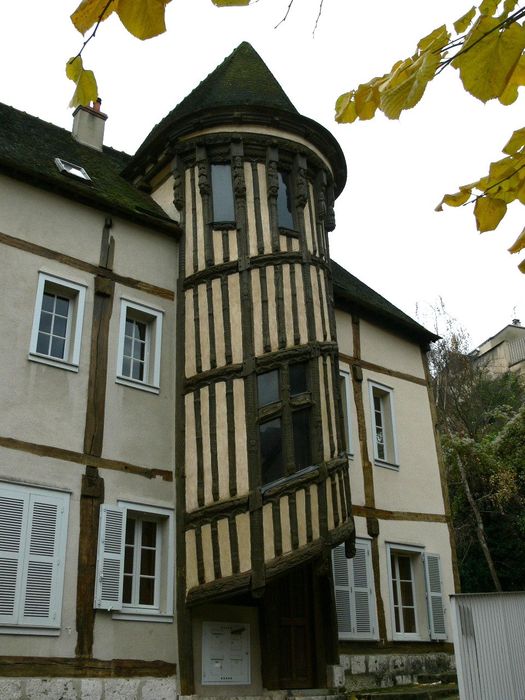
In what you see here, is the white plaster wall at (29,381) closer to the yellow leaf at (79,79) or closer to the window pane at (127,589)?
the window pane at (127,589)

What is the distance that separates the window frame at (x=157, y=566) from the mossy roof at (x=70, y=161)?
3.98 m

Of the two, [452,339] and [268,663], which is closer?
[268,663]

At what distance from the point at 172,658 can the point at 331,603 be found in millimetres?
2390

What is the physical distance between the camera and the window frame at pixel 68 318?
9164 mm

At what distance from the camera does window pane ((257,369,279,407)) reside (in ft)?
31.9

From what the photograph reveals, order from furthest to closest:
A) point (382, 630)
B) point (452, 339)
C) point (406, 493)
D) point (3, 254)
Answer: point (452, 339)
point (406, 493)
point (382, 630)
point (3, 254)

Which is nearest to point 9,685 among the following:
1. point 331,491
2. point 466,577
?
point 331,491

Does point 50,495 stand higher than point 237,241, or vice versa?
point 237,241

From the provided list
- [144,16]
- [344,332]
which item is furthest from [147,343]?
[144,16]

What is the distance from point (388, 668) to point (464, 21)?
1037cm

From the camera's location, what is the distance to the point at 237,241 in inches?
417

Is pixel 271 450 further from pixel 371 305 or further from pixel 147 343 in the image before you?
pixel 371 305

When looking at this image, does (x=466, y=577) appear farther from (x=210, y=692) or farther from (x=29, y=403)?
(x=29, y=403)

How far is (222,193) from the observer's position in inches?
435
